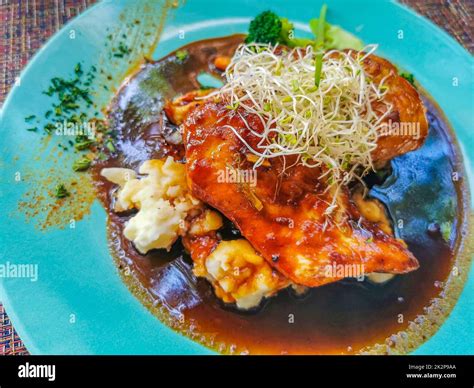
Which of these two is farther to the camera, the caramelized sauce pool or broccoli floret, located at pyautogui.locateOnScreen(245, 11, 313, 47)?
broccoli floret, located at pyautogui.locateOnScreen(245, 11, 313, 47)

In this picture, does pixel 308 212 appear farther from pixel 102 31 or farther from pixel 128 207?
pixel 102 31

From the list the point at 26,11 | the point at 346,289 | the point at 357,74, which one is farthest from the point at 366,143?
the point at 26,11

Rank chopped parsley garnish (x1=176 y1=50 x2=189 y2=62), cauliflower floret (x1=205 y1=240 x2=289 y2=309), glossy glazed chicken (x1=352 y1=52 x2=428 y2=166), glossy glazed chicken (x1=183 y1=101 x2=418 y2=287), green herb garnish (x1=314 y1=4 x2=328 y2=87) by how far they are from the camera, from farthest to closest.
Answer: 1. chopped parsley garnish (x1=176 y1=50 x2=189 y2=62)
2. glossy glazed chicken (x1=352 y1=52 x2=428 y2=166)
3. cauliflower floret (x1=205 y1=240 x2=289 y2=309)
4. glossy glazed chicken (x1=183 y1=101 x2=418 y2=287)
5. green herb garnish (x1=314 y1=4 x2=328 y2=87)

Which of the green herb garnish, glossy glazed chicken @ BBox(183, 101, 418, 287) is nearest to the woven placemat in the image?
glossy glazed chicken @ BBox(183, 101, 418, 287)

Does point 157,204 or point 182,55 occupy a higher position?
point 182,55

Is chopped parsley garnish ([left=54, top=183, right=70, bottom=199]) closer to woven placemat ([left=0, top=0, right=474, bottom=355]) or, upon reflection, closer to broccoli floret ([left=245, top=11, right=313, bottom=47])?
woven placemat ([left=0, top=0, right=474, bottom=355])

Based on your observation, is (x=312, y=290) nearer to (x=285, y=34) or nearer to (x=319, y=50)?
(x=319, y=50)

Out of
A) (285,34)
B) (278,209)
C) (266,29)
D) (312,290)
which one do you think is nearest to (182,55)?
(266,29)
